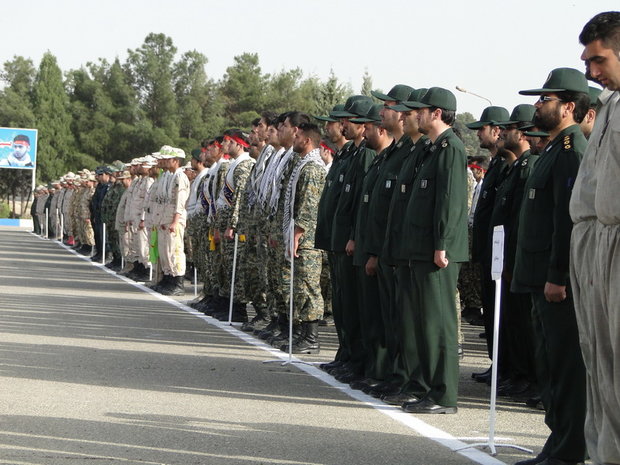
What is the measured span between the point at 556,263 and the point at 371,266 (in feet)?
10.4

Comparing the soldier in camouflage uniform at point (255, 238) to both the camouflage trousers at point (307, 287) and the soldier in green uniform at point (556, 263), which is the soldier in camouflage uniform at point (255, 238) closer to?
the camouflage trousers at point (307, 287)

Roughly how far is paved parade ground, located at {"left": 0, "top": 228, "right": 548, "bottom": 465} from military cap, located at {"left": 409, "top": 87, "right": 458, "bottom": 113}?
2.17 metres

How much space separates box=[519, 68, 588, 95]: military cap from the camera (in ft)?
24.9

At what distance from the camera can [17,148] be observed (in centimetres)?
7375

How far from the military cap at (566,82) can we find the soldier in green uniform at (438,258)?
127 centimetres

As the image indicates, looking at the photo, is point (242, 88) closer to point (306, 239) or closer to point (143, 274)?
point (143, 274)

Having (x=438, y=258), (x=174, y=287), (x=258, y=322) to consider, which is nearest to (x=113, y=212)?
(x=174, y=287)

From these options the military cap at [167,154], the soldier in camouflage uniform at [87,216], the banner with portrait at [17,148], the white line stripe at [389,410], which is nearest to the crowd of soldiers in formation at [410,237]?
the white line stripe at [389,410]

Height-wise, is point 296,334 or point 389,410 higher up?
point 296,334

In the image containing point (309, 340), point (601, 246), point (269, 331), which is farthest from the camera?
point (269, 331)

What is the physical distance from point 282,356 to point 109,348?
70.5 inches

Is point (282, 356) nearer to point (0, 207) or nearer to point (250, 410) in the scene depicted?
point (250, 410)

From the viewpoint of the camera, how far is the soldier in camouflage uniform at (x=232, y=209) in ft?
51.7

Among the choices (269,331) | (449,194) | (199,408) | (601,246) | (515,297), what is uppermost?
(449,194)
